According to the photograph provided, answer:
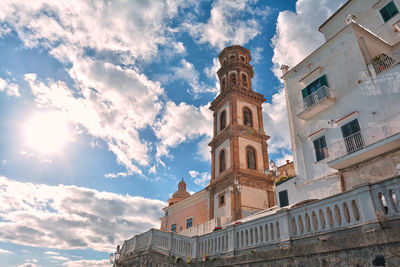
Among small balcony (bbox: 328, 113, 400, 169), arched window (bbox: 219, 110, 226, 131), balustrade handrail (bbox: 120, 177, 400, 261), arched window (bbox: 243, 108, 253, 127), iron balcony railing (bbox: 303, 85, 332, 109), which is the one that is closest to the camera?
balustrade handrail (bbox: 120, 177, 400, 261)

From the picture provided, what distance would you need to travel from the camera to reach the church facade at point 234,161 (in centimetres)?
2597

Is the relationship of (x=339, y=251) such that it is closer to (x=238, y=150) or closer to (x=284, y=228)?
(x=284, y=228)

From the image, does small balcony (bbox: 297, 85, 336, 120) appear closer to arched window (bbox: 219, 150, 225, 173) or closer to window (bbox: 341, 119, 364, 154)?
window (bbox: 341, 119, 364, 154)

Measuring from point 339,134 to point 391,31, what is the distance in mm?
7695

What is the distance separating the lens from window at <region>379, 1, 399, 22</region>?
16369 mm

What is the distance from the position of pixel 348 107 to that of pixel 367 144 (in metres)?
2.71

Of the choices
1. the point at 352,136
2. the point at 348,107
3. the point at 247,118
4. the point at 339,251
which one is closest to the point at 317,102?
the point at 348,107

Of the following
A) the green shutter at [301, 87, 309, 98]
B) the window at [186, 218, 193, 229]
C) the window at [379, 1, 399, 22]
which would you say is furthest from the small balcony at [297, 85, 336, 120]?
the window at [186, 218, 193, 229]

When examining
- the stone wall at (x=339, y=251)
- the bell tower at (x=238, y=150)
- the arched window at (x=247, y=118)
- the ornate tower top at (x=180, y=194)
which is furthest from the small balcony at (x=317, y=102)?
the ornate tower top at (x=180, y=194)

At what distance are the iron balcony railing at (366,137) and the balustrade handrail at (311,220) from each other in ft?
18.8

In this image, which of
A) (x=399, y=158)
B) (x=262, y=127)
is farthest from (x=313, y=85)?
(x=262, y=127)

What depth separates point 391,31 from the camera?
1638cm

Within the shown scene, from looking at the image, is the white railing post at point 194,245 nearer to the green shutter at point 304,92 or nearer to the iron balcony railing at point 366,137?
the iron balcony railing at point 366,137

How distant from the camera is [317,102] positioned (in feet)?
52.1
